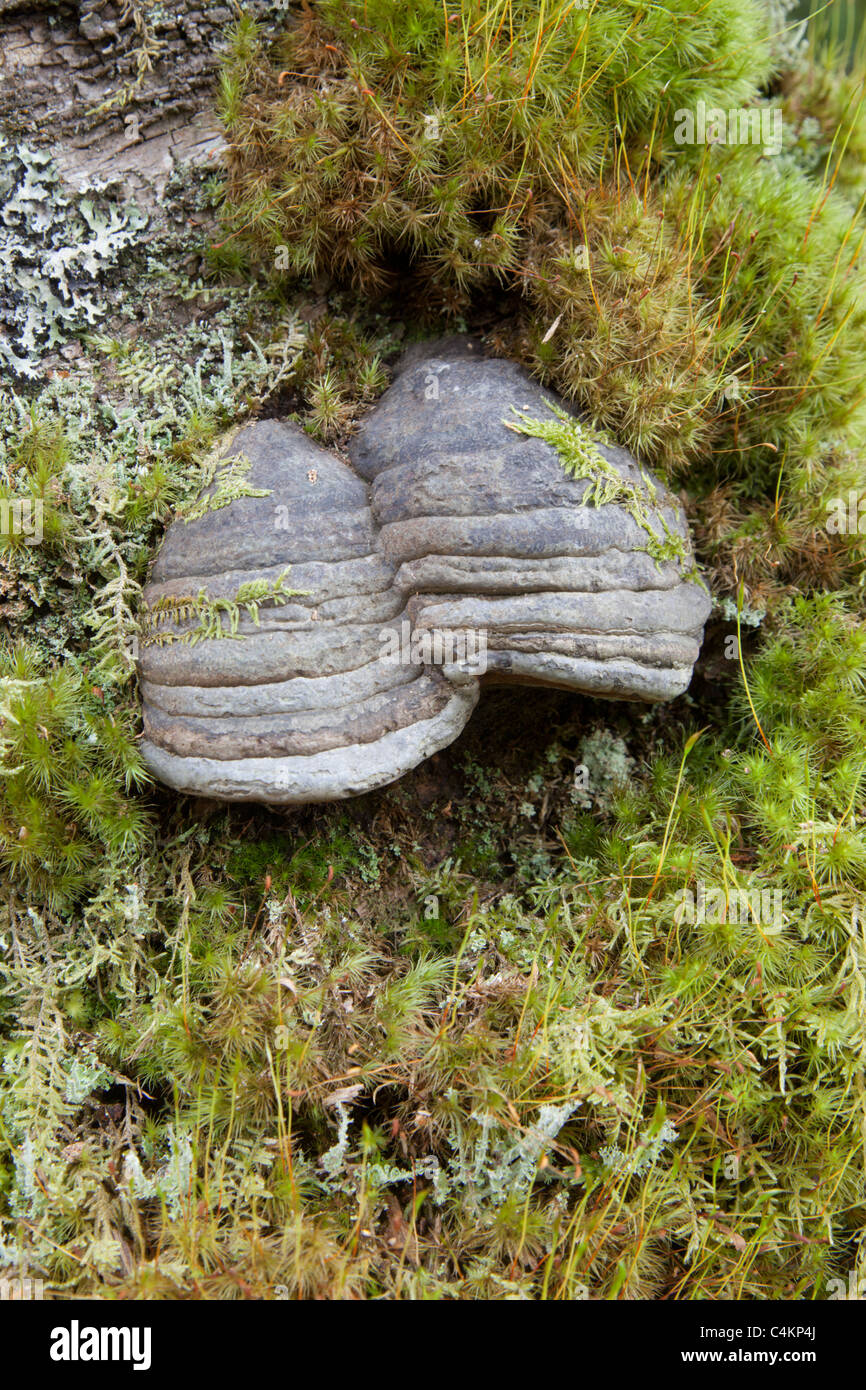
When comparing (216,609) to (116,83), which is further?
(116,83)

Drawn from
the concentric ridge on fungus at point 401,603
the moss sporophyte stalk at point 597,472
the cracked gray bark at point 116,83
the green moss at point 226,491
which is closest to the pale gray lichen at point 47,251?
the cracked gray bark at point 116,83

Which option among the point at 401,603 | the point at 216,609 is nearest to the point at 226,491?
the point at 216,609

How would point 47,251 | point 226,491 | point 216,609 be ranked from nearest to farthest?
1. point 216,609
2. point 226,491
3. point 47,251

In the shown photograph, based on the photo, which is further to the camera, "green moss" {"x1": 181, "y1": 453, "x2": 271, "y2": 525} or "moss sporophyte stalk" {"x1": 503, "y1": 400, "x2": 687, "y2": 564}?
"green moss" {"x1": 181, "y1": 453, "x2": 271, "y2": 525}

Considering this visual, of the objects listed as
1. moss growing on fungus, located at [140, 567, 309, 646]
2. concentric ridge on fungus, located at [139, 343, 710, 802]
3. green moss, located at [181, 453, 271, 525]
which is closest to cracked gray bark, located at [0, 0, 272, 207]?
green moss, located at [181, 453, 271, 525]

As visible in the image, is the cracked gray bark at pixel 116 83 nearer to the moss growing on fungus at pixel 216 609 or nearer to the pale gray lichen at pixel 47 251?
the pale gray lichen at pixel 47 251

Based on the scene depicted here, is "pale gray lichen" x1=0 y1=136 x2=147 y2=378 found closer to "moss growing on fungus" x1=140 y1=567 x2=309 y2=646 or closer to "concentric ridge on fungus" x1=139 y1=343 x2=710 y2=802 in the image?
"concentric ridge on fungus" x1=139 y1=343 x2=710 y2=802

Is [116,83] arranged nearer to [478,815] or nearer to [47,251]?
[47,251]
